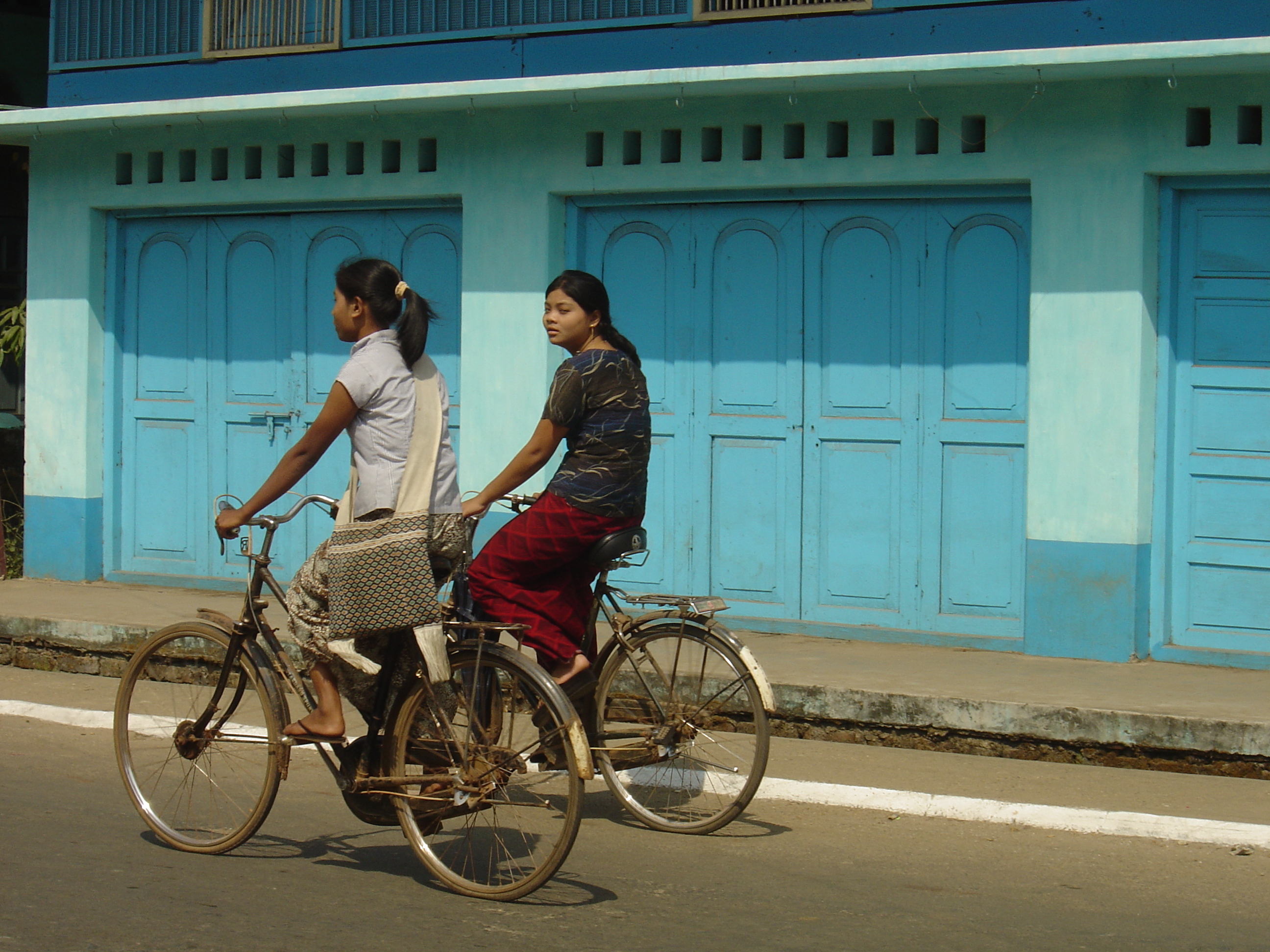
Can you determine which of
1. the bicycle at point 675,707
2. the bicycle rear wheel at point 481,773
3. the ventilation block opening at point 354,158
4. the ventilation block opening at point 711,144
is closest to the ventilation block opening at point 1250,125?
the ventilation block opening at point 711,144

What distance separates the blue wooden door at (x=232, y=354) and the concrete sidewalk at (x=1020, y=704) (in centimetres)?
184

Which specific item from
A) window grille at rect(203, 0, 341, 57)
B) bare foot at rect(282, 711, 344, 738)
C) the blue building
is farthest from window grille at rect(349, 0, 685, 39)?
bare foot at rect(282, 711, 344, 738)

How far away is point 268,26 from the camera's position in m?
10.2

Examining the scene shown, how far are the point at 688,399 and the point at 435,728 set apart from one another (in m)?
4.51

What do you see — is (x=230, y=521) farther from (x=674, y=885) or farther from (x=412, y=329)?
(x=674, y=885)

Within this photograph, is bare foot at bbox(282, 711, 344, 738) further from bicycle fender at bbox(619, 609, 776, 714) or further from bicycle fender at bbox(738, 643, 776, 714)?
bicycle fender at bbox(738, 643, 776, 714)

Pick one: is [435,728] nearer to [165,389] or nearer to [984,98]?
[984,98]

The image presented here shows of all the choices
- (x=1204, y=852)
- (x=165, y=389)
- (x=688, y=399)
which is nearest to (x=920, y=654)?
(x=688, y=399)

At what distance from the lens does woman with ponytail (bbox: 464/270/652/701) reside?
5.16 meters

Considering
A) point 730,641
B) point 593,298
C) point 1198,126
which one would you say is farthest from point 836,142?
point 730,641

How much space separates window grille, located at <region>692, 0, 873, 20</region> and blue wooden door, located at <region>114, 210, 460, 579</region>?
194 centimetres

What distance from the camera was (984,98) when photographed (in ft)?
26.3

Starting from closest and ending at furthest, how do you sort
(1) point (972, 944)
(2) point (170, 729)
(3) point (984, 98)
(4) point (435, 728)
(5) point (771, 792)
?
(1) point (972, 944) < (4) point (435, 728) < (2) point (170, 729) < (5) point (771, 792) < (3) point (984, 98)

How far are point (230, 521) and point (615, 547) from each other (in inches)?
48.0
